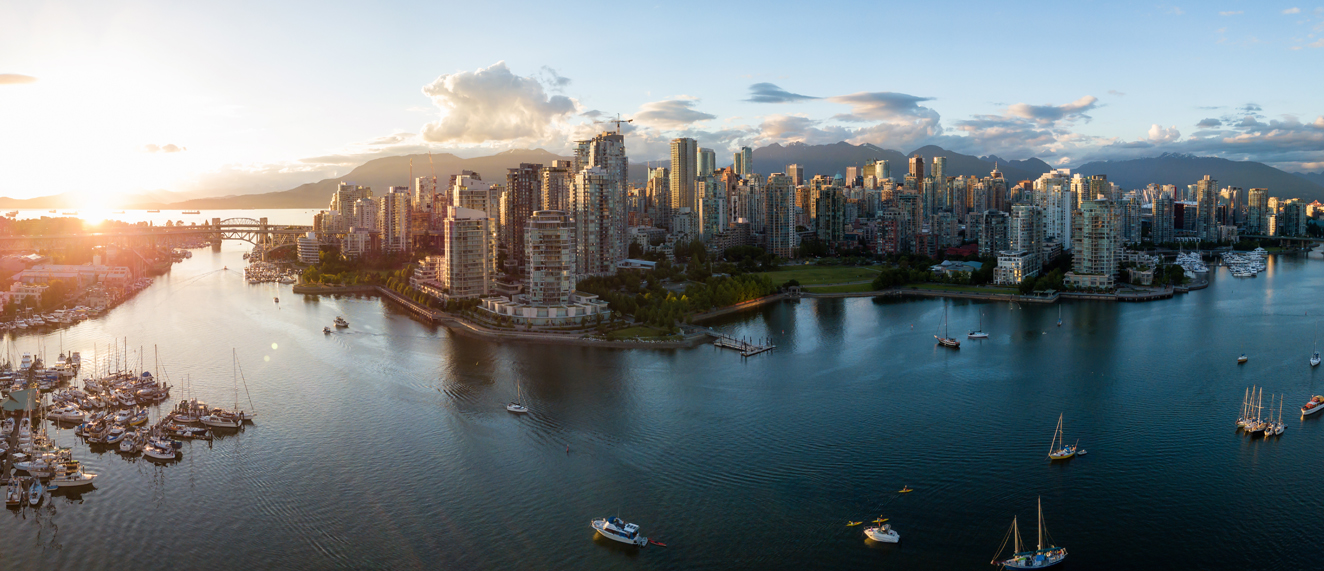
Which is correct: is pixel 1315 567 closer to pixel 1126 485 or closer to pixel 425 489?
pixel 1126 485

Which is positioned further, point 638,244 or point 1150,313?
point 638,244

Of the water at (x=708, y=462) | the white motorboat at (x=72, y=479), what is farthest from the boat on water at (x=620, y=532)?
the white motorboat at (x=72, y=479)

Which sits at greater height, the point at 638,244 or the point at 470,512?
the point at 638,244

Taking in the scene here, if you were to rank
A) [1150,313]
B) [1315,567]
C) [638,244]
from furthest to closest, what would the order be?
[638,244], [1150,313], [1315,567]

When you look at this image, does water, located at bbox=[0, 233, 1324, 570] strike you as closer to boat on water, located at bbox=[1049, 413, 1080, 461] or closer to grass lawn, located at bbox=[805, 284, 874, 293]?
boat on water, located at bbox=[1049, 413, 1080, 461]

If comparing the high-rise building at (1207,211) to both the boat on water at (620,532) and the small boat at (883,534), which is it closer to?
the small boat at (883,534)

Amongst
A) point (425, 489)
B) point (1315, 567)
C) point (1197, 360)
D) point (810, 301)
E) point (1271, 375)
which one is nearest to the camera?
point (1315, 567)

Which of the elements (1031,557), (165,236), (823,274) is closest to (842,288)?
(823,274)

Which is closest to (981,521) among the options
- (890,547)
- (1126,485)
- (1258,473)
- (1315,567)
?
(890,547)
